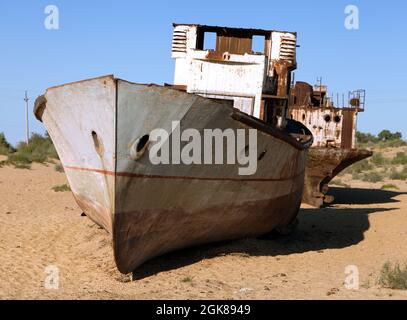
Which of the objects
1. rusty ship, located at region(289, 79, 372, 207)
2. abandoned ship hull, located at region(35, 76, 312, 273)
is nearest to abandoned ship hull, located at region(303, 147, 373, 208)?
rusty ship, located at region(289, 79, 372, 207)

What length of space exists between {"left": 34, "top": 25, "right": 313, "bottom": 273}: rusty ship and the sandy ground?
1.18ft

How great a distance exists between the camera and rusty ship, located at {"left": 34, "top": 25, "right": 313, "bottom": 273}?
6934mm

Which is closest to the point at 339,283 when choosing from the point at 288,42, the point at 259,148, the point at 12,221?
the point at 259,148

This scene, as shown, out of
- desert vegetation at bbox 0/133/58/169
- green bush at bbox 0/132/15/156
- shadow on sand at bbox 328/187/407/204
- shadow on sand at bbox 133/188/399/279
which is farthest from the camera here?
green bush at bbox 0/132/15/156

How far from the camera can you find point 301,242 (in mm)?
10391

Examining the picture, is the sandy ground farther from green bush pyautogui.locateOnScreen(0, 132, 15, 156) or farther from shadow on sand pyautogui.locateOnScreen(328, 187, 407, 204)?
green bush pyautogui.locateOnScreen(0, 132, 15, 156)

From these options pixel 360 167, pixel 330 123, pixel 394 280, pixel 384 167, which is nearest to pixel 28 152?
pixel 360 167

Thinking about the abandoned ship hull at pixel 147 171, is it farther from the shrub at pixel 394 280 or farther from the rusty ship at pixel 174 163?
the shrub at pixel 394 280

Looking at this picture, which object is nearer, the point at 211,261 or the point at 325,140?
the point at 211,261

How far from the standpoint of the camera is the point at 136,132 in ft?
22.7

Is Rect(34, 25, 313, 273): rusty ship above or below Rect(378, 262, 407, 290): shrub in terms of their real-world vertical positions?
above

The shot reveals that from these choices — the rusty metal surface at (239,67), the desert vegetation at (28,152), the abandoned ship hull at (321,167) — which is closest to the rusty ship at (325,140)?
the abandoned ship hull at (321,167)

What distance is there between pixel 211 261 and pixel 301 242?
104 inches

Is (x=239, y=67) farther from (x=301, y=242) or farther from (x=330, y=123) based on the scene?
(x=330, y=123)
